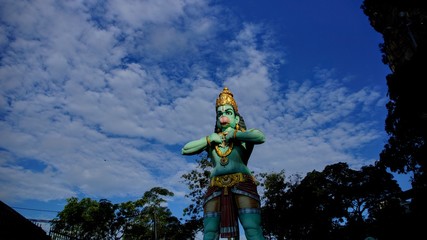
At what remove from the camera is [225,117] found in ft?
19.2

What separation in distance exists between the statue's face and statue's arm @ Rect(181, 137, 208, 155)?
0.49 m

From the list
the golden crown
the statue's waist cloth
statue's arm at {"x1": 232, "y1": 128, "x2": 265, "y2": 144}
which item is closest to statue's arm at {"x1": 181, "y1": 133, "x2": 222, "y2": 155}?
statue's arm at {"x1": 232, "y1": 128, "x2": 265, "y2": 144}

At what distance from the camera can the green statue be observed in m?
4.87

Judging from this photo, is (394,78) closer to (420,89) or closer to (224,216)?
(420,89)

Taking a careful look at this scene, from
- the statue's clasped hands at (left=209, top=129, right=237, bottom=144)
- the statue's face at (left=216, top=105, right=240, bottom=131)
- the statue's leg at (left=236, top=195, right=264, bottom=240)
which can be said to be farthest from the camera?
the statue's face at (left=216, top=105, right=240, bottom=131)

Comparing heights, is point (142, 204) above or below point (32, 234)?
above

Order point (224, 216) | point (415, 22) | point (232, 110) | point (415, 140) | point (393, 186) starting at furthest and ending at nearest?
point (393, 186)
point (415, 22)
point (415, 140)
point (232, 110)
point (224, 216)

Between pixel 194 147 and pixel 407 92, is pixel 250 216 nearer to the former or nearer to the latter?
pixel 194 147

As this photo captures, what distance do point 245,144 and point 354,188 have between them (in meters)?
25.2

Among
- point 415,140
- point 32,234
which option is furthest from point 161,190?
point 415,140

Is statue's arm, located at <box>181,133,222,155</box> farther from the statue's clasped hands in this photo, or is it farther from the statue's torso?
the statue's torso

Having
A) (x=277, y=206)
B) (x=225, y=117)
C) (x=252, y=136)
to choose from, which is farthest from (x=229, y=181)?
(x=277, y=206)

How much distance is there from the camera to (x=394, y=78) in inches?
600

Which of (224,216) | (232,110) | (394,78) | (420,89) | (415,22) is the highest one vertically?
(415,22)
